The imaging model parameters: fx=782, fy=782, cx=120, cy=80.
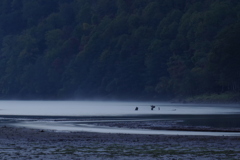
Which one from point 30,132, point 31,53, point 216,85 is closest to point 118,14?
point 31,53

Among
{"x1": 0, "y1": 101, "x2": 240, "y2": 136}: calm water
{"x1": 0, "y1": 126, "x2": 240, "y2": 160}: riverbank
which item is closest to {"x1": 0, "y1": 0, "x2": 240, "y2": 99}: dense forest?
{"x1": 0, "y1": 101, "x2": 240, "y2": 136}: calm water

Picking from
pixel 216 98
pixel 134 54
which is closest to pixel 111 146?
pixel 216 98

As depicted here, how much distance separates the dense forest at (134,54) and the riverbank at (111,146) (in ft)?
253

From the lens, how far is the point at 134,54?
6467 inches

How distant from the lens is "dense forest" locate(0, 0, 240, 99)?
4870 inches

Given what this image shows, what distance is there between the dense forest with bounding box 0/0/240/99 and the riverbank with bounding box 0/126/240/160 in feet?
253

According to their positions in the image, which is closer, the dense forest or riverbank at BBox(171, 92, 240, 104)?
riverbank at BBox(171, 92, 240, 104)

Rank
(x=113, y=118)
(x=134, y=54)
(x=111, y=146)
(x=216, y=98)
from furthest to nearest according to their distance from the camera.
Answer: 1. (x=134, y=54)
2. (x=216, y=98)
3. (x=113, y=118)
4. (x=111, y=146)

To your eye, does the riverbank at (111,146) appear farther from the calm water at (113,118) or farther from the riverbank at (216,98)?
the riverbank at (216,98)

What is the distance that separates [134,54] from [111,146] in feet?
428

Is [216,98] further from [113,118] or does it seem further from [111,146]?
[111,146]

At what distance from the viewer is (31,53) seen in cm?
19488

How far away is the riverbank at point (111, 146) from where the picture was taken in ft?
99.7

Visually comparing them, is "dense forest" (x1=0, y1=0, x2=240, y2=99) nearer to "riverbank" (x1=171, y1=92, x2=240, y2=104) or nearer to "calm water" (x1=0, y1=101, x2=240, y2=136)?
"riverbank" (x1=171, y1=92, x2=240, y2=104)
